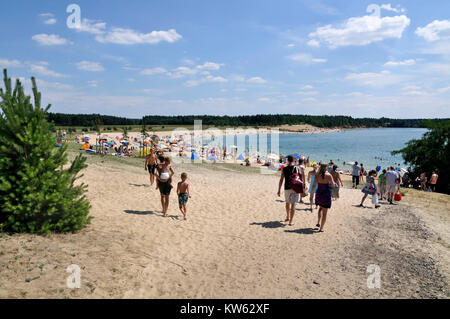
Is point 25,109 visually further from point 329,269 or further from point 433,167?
point 433,167

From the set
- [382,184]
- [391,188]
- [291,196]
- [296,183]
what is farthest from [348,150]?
[296,183]

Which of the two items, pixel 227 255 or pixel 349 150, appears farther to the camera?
pixel 349 150

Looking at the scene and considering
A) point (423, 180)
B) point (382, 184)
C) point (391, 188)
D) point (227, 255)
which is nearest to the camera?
point (227, 255)

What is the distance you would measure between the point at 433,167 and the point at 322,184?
19.3m

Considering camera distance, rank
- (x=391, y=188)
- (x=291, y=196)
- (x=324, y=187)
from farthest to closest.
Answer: (x=391, y=188) → (x=291, y=196) → (x=324, y=187)

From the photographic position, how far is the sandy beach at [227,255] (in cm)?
449

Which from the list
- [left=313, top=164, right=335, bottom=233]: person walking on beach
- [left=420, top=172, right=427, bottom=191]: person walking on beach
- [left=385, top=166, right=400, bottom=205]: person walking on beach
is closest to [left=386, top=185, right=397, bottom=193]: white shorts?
[left=385, top=166, right=400, bottom=205]: person walking on beach

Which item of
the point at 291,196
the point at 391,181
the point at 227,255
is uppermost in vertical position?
the point at 291,196

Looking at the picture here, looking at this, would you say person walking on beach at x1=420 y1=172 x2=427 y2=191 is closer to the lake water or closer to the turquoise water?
the turquoise water

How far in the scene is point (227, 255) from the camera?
606 cm

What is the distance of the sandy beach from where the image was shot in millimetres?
4492

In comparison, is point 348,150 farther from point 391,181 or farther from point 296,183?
point 296,183
